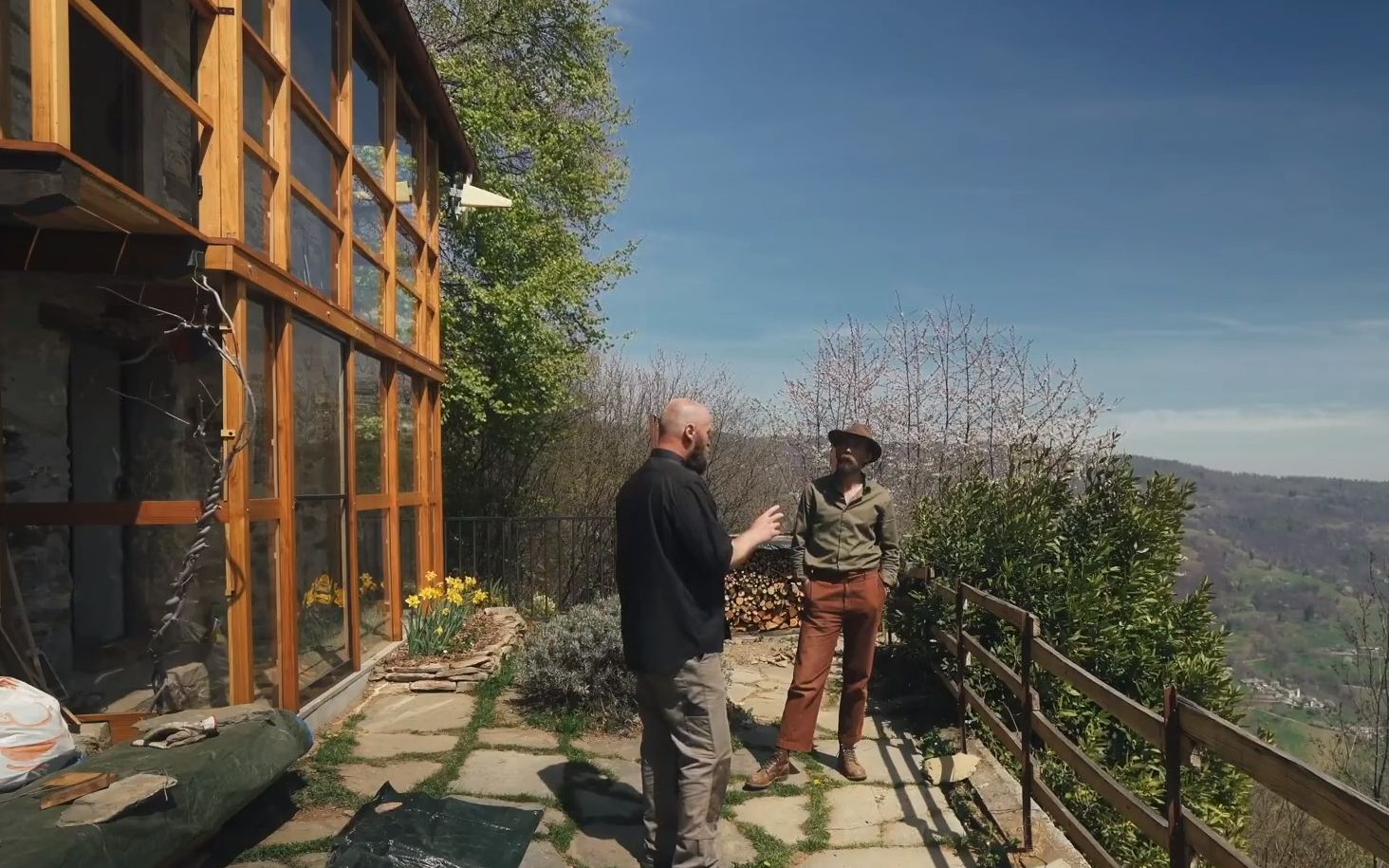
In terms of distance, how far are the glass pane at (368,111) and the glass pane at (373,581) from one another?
2.62 m

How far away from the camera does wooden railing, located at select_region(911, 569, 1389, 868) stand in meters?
2.08

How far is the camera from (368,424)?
6809 millimetres

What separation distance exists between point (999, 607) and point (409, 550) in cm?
514

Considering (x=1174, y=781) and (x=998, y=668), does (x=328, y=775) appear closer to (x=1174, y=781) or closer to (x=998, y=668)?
(x=998, y=668)

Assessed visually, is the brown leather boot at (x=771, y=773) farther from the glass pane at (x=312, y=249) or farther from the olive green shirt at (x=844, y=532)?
the glass pane at (x=312, y=249)

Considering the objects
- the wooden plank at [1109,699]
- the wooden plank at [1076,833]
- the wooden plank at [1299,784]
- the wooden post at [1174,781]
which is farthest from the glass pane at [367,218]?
the wooden plank at [1299,784]

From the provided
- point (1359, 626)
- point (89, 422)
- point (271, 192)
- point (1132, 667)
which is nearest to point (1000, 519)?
point (1132, 667)

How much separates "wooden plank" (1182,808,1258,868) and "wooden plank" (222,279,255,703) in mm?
3915

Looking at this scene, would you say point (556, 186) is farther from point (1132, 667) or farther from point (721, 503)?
point (1132, 667)

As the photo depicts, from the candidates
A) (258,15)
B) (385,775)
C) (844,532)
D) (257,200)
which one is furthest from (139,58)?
(844,532)

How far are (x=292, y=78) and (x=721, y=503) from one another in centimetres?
1026

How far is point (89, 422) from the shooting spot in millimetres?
4344

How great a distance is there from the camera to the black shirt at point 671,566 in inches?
131

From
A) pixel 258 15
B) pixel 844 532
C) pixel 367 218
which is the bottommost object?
pixel 844 532
